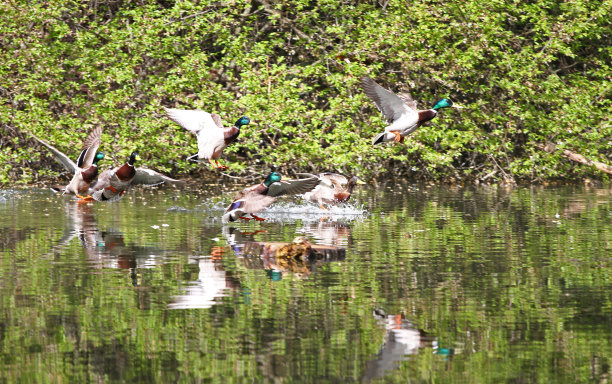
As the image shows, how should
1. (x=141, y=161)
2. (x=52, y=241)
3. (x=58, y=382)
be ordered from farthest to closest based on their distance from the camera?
(x=141, y=161), (x=52, y=241), (x=58, y=382)

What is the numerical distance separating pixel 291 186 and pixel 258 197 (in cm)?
70

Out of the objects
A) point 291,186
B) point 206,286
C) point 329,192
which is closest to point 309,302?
point 206,286

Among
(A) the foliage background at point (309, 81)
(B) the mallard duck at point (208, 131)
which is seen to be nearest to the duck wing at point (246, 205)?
(B) the mallard duck at point (208, 131)

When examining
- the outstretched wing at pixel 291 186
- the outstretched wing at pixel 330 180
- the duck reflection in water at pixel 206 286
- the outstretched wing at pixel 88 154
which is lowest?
the duck reflection in water at pixel 206 286

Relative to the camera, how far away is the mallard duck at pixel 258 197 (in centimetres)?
1331

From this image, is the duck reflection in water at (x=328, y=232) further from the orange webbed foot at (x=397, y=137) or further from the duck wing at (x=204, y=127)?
the duck wing at (x=204, y=127)

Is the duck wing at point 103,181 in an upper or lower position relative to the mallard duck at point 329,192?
upper

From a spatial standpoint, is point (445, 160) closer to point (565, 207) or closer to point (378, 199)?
point (378, 199)

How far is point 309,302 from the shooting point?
754 centimetres

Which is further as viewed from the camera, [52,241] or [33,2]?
[33,2]

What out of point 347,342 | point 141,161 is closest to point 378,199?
point 141,161

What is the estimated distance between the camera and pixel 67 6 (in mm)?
21500

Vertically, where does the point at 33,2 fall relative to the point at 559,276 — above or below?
above

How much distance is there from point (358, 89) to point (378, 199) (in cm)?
390
